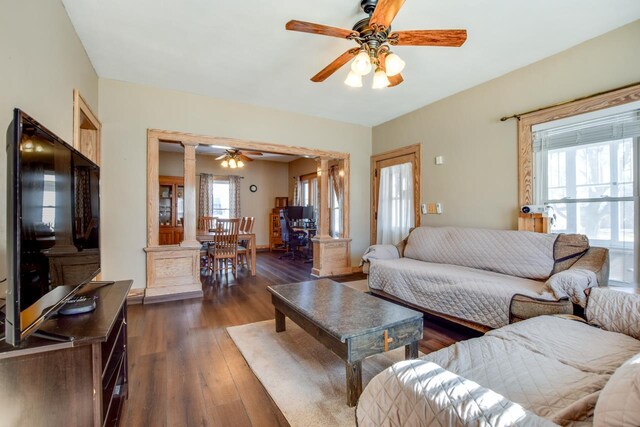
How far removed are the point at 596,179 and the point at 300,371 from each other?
120 inches

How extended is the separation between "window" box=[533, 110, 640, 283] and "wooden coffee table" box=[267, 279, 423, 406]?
6.75 feet

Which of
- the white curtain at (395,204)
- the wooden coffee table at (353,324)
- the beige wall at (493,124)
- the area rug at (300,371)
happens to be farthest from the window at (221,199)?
the wooden coffee table at (353,324)

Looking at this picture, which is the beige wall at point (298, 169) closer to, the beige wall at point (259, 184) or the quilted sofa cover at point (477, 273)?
the beige wall at point (259, 184)

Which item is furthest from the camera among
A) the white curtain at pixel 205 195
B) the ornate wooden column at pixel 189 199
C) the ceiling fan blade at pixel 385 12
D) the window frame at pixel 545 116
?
the white curtain at pixel 205 195

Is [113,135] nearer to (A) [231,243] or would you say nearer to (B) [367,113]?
(A) [231,243]

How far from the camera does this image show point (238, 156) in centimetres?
616

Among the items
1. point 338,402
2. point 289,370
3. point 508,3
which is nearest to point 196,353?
point 289,370

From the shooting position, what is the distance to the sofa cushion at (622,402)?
0.68 metres

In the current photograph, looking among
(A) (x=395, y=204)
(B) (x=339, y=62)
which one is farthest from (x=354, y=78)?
(A) (x=395, y=204)

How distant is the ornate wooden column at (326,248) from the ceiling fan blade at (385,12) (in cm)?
307

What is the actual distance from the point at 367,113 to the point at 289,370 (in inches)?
152

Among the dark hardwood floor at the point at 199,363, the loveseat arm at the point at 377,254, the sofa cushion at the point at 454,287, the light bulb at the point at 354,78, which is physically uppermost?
the light bulb at the point at 354,78

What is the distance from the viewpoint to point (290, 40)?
8.66 feet

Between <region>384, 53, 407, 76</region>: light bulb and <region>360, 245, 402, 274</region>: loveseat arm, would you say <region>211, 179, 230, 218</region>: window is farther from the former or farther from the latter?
<region>384, 53, 407, 76</region>: light bulb
